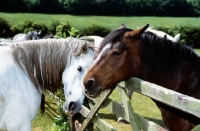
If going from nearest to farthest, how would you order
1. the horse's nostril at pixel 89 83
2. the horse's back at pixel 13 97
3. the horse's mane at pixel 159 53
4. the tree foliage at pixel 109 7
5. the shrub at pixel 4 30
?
the horse's nostril at pixel 89 83, the horse's mane at pixel 159 53, the horse's back at pixel 13 97, the shrub at pixel 4 30, the tree foliage at pixel 109 7

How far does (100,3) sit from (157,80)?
54050mm

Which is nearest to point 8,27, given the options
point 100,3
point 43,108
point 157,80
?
point 43,108

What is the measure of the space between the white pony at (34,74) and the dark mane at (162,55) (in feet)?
2.21

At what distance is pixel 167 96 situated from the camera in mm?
2223

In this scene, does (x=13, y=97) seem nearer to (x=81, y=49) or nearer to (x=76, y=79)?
(x=76, y=79)

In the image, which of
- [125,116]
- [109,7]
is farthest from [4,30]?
[109,7]

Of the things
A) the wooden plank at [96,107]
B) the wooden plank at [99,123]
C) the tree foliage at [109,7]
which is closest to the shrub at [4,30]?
the wooden plank at [99,123]

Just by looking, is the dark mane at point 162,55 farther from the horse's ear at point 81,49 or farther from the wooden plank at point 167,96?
the horse's ear at point 81,49

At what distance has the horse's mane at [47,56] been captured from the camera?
10.1 ft

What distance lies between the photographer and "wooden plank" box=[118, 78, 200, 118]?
1.95 m

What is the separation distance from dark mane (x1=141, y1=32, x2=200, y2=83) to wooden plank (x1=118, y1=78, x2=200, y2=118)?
0.18 metres

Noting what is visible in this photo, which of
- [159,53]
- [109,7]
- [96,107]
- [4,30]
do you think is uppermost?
[159,53]

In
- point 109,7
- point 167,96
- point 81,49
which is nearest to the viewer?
point 167,96

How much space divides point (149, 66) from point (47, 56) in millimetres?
1052
